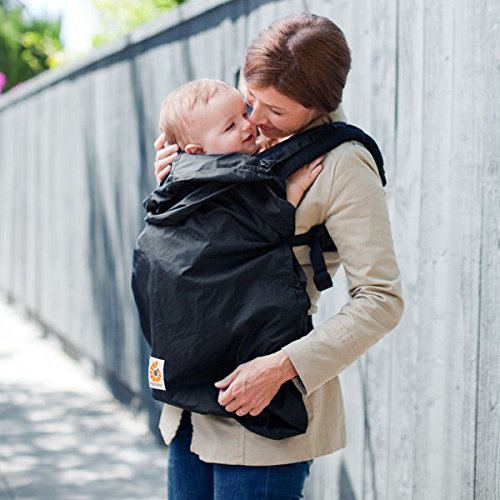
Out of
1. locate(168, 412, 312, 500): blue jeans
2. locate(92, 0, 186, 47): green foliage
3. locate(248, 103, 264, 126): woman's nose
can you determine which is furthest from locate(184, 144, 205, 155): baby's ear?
locate(92, 0, 186, 47): green foliage

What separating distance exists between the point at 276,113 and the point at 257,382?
62 cm

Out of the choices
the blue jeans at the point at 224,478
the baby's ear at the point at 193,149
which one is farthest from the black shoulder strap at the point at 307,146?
the blue jeans at the point at 224,478

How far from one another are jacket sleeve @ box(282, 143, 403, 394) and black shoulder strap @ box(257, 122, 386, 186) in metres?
0.06

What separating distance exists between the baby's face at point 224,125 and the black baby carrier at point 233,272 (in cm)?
8

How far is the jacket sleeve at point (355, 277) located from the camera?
2.41 meters

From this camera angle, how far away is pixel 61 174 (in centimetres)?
881

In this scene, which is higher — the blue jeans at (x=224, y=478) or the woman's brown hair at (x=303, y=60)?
the woman's brown hair at (x=303, y=60)

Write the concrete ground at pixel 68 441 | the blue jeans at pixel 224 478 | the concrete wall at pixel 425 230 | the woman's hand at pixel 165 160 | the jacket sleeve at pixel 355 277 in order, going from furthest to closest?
the concrete ground at pixel 68 441 → the concrete wall at pixel 425 230 → the woman's hand at pixel 165 160 → the blue jeans at pixel 224 478 → the jacket sleeve at pixel 355 277

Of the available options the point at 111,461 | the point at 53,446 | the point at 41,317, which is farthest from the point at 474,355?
the point at 41,317

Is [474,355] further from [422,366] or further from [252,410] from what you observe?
[252,410]

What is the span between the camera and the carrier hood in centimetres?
245

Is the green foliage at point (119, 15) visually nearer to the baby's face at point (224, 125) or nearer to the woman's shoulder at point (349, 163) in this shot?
the baby's face at point (224, 125)

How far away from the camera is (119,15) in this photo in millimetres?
19250

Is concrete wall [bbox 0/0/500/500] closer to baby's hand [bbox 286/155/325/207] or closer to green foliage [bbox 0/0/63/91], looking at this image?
baby's hand [bbox 286/155/325/207]
